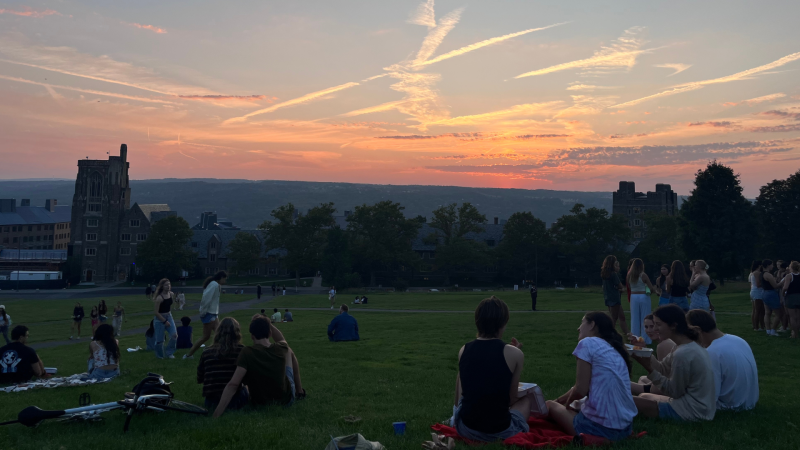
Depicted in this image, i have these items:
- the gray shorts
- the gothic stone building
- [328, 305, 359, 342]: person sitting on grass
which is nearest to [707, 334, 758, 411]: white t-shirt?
the gray shorts

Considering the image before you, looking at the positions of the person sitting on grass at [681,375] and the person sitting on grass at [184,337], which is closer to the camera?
the person sitting on grass at [681,375]

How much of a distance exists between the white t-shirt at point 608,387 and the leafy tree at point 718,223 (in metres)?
68.9

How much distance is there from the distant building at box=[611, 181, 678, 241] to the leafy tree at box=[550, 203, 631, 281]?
40.2 meters

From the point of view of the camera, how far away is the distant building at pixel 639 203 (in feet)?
460

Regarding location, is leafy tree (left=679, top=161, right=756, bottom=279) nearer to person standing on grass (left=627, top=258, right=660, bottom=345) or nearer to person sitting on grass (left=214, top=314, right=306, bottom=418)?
person standing on grass (left=627, top=258, right=660, bottom=345)

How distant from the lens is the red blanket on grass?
715 cm

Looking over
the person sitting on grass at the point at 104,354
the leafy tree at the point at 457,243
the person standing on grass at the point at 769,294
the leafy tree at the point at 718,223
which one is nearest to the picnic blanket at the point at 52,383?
the person sitting on grass at the point at 104,354

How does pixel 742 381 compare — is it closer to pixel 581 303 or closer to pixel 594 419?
pixel 594 419

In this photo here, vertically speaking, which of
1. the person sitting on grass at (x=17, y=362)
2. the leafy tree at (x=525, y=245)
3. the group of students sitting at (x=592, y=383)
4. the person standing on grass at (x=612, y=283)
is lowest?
the person sitting on grass at (x=17, y=362)

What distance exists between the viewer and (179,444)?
745 cm

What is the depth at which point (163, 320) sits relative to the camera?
16.8 meters

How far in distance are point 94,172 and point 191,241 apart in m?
27.5

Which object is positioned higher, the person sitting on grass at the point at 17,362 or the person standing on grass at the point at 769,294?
the person standing on grass at the point at 769,294

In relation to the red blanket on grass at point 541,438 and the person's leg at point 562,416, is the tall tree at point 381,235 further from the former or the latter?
the red blanket on grass at point 541,438
